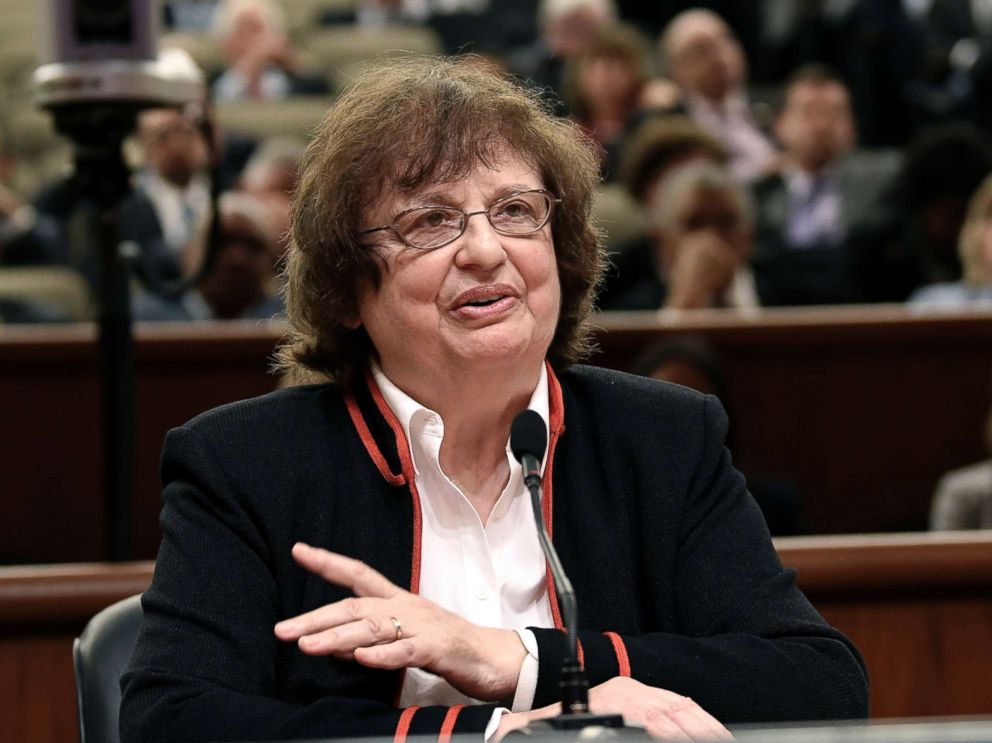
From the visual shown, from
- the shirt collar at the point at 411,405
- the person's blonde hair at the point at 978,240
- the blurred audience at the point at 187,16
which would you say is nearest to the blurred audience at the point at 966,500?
the person's blonde hair at the point at 978,240

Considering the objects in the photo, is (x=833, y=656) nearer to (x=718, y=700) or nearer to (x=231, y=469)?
Answer: (x=718, y=700)

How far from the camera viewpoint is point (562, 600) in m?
1.36

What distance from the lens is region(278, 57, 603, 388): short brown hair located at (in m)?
1.66

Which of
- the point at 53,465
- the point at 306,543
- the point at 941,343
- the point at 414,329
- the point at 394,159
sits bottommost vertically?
the point at 53,465

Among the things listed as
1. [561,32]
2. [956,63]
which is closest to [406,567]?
[561,32]

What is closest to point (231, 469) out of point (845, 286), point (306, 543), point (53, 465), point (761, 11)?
point (306, 543)

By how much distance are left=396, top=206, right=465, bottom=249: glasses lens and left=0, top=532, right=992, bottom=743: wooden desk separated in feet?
2.71

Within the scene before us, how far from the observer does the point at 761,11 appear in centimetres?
720

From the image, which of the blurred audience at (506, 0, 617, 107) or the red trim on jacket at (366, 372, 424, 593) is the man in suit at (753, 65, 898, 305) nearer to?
the blurred audience at (506, 0, 617, 107)

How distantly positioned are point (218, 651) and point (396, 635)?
7.7 inches

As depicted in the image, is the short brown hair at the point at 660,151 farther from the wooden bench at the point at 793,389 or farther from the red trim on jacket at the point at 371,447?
the red trim on jacket at the point at 371,447

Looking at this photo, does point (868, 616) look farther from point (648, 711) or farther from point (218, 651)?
point (218, 651)

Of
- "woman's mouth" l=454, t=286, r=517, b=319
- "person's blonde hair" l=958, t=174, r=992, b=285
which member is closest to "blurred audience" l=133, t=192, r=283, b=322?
"person's blonde hair" l=958, t=174, r=992, b=285

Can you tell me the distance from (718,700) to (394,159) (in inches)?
26.7
